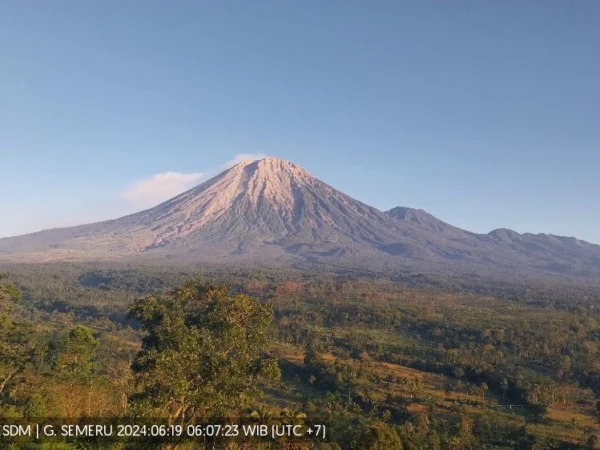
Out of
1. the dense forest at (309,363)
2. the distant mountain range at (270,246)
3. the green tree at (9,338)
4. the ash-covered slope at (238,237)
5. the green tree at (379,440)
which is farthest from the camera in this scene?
the ash-covered slope at (238,237)

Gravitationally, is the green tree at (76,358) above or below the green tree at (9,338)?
below

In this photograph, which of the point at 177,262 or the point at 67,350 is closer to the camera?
the point at 67,350

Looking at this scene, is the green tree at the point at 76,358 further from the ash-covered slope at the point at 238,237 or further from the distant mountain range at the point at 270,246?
the ash-covered slope at the point at 238,237

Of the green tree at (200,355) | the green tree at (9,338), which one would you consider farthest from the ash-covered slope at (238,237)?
the green tree at (200,355)

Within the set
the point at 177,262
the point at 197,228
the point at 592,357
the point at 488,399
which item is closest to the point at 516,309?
the point at 592,357

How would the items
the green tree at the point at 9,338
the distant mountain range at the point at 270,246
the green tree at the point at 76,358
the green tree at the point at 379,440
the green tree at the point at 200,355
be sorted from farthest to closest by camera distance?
the distant mountain range at the point at 270,246, the green tree at the point at 76,358, the green tree at the point at 9,338, the green tree at the point at 379,440, the green tree at the point at 200,355

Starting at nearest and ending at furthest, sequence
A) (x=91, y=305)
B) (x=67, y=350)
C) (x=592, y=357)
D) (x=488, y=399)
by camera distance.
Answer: (x=67, y=350)
(x=488, y=399)
(x=592, y=357)
(x=91, y=305)

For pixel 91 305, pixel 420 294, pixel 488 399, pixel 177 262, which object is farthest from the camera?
pixel 177 262

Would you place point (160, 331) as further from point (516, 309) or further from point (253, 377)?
point (516, 309)
